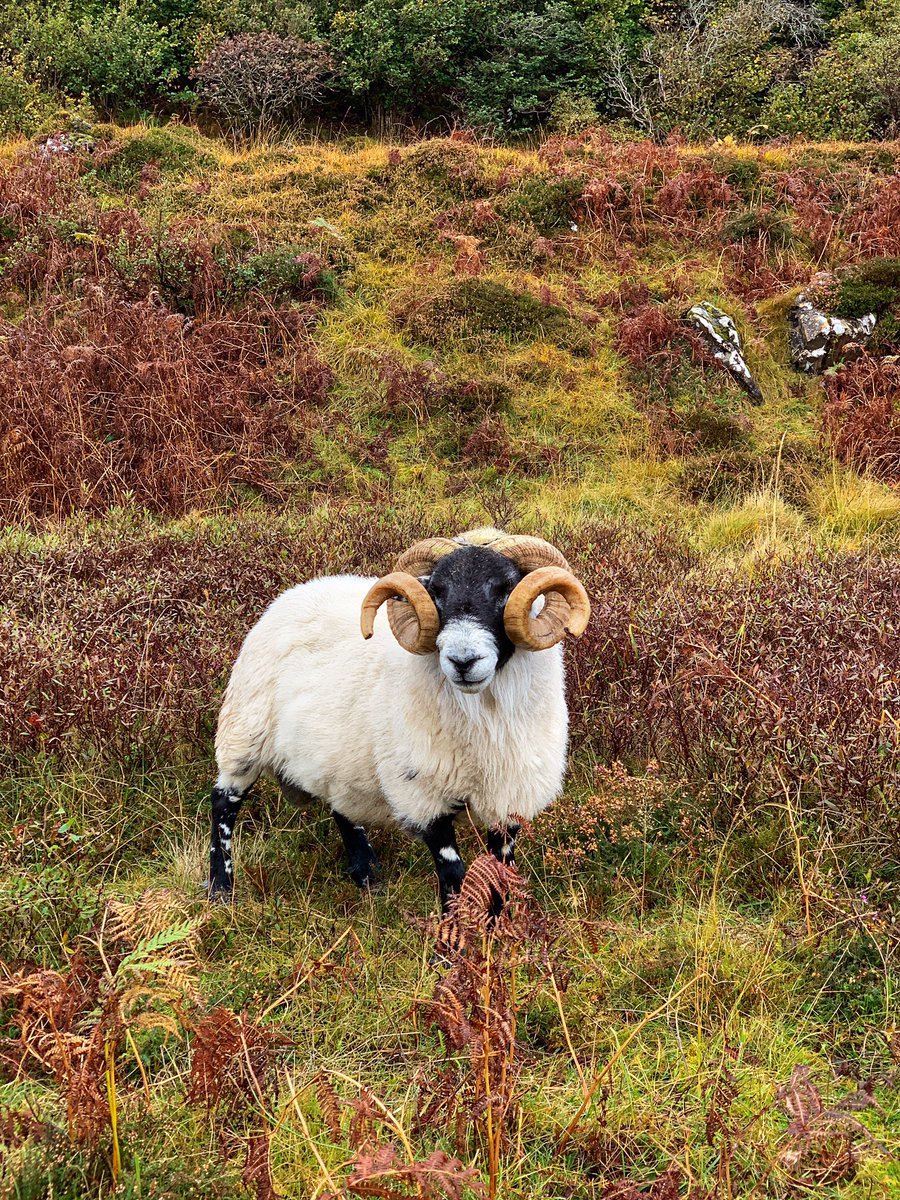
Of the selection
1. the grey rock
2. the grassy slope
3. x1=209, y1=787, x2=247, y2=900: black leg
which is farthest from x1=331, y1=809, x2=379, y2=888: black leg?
the grey rock

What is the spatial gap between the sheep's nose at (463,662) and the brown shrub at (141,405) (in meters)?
6.39

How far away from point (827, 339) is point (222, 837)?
9.89 m

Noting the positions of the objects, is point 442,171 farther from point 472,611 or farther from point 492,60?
point 472,611

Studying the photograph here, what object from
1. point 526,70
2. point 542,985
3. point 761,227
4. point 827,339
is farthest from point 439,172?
point 542,985

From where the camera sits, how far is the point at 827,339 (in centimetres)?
1120

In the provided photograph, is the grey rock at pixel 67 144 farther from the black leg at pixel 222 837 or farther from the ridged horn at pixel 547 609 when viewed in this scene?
the ridged horn at pixel 547 609

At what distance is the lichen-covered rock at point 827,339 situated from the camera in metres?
11.1

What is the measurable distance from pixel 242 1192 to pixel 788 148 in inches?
649

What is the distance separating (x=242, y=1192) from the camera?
2195 mm

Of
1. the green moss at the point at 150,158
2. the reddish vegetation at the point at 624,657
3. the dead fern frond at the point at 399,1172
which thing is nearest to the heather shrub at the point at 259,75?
the green moss at the point at 150,158

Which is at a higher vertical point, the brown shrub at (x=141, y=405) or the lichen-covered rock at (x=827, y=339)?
the lichen-covered rock at (x=827, y=339)

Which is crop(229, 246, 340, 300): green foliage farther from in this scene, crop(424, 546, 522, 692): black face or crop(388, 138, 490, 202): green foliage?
crop(424, 546, 522, 692): black face

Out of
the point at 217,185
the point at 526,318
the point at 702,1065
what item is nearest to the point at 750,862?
the point at 702,1065

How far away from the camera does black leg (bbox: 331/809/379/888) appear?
4215 millimetres
